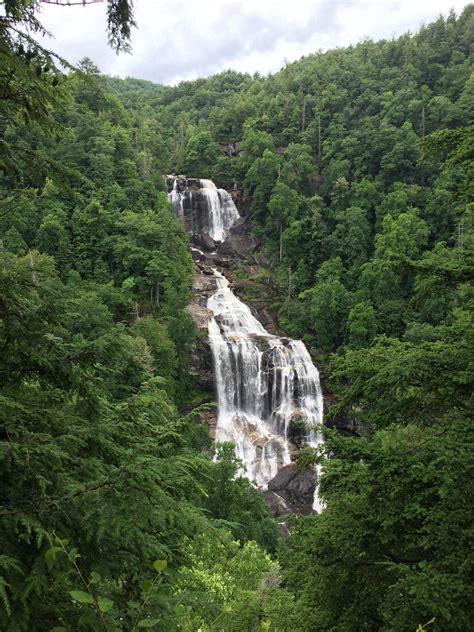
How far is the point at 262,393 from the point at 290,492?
6.74m

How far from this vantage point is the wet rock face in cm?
2462

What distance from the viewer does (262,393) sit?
98.0 feet

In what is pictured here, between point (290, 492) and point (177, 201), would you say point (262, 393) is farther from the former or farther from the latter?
point (177, 201)

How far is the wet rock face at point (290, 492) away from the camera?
969 inches

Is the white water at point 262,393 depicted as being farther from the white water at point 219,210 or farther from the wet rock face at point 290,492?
the white water at point 219,210

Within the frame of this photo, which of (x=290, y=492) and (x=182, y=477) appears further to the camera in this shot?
(x=290, y=492)

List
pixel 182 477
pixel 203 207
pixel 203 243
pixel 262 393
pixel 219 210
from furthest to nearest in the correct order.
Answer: pixel 219 210 → pixel 203 207 → pixel 203 243 → pixel 262 393 → pixel 182 477

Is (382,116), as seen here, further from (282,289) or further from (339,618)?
(339,618)

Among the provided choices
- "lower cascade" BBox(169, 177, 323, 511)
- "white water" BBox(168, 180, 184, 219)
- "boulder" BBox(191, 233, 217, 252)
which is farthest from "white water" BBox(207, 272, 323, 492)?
"white water" BBox(168, 180, 184, 219)

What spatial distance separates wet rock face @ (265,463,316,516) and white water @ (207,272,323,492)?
120cm

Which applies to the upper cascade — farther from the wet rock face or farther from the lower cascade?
the wet rock face

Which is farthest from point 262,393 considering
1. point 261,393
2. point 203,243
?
point 203,243

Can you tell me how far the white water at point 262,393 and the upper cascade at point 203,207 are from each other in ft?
55.6

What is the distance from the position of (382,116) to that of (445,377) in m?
53.7
